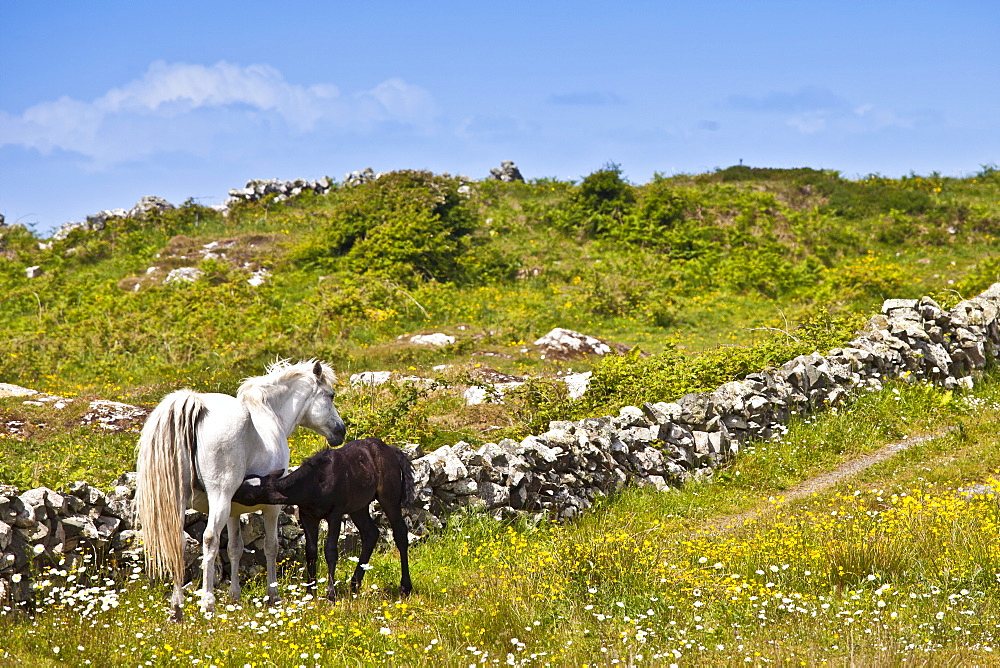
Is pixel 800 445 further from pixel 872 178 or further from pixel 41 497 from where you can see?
pixel 872 178

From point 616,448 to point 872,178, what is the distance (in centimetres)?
3937

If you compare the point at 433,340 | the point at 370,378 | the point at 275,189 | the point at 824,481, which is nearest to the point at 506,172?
the point at 275,189

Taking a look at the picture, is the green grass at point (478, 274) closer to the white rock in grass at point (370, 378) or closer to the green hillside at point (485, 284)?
the green hillside at point (485, 284)

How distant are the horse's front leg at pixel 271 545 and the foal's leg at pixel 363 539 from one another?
2.44 ft

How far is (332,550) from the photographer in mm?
8258

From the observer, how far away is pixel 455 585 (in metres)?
8.67

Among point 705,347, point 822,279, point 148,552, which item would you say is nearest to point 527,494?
point 148,552

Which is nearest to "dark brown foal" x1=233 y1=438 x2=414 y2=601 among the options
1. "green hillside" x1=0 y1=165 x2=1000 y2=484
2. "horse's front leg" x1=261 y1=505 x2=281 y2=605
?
"horse's front leg" x1=261 y1=505 x2=281 y2=605

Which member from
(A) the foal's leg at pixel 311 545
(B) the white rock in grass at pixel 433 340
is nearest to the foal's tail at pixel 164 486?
(A) the foal's leg at pixel 311 545

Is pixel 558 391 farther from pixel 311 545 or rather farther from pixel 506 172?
pixel 506 172

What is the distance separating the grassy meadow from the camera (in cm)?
693

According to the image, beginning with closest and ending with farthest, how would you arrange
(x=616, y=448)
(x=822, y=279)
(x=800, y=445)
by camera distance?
(x=616, y=448)
(x=800, y=445)
(x=822, y=279)

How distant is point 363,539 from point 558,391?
298 inches

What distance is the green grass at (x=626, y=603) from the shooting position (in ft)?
21.4
